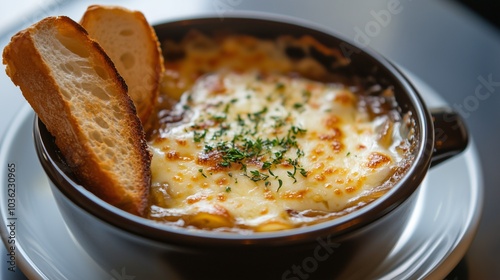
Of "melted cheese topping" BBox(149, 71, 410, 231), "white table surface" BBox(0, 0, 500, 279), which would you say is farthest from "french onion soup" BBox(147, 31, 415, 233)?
"white table surface" BBox(0, 0, 500, 279)

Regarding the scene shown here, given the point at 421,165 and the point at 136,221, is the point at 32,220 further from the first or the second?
the point at 421,165

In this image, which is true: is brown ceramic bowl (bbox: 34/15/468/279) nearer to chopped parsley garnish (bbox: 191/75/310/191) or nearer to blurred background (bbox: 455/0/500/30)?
chopped parsley garnish (bbox: 191/75/310/191)

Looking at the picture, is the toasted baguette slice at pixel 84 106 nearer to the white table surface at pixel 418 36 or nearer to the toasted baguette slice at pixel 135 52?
the toasted baguette slice at pixel 135 52

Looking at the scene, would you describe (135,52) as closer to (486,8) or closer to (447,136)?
(447,136)

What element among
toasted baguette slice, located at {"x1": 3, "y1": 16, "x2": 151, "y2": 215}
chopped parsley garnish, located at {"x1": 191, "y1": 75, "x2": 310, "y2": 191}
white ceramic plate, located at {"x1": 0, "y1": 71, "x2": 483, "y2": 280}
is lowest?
white ceramic plate, located at {"x1": 0, "y1": 71, "x2": 483, "y2": 280}

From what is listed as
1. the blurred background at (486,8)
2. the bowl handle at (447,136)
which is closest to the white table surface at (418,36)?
the blurred background at (486,8)

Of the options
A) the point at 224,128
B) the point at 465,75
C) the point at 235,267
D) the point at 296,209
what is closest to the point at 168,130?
the point at 224,128
